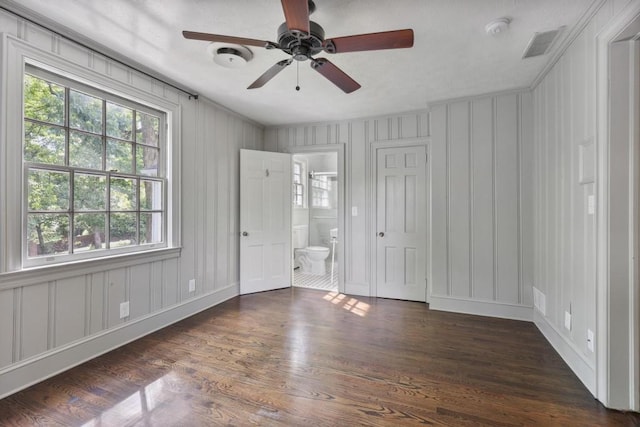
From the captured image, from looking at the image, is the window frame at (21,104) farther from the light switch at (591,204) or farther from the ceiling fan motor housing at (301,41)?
the light switch at (591,204)

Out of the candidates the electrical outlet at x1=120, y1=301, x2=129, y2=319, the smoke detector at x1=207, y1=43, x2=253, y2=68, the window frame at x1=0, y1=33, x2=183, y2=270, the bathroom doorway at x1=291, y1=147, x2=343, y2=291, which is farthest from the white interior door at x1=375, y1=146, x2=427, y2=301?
the electrical outlet at x1=120, y1=301, x2=129, y2=319

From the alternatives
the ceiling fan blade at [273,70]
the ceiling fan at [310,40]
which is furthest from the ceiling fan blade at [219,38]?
the ceiling fan blade at [273,70]

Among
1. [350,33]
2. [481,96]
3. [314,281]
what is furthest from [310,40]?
[314,281]

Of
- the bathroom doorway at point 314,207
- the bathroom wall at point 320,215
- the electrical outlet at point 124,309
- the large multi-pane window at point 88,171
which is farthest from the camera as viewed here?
the bathroom wall at point 320,215

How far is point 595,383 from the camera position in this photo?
1858 mm

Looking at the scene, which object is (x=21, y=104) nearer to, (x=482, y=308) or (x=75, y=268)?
(x=75, y=268)

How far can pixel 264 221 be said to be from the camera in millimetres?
4207

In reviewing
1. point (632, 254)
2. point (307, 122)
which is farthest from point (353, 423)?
point (307, 122)

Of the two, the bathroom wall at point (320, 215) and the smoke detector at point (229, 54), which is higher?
the smoke detector at point (229, 54)

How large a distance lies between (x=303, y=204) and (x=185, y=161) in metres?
3.11

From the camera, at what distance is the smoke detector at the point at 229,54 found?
2285 mm

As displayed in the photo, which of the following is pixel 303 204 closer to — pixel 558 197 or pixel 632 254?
pixel 558 197

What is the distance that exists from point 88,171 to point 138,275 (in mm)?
979

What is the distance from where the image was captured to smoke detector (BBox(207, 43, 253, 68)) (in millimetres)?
2285
